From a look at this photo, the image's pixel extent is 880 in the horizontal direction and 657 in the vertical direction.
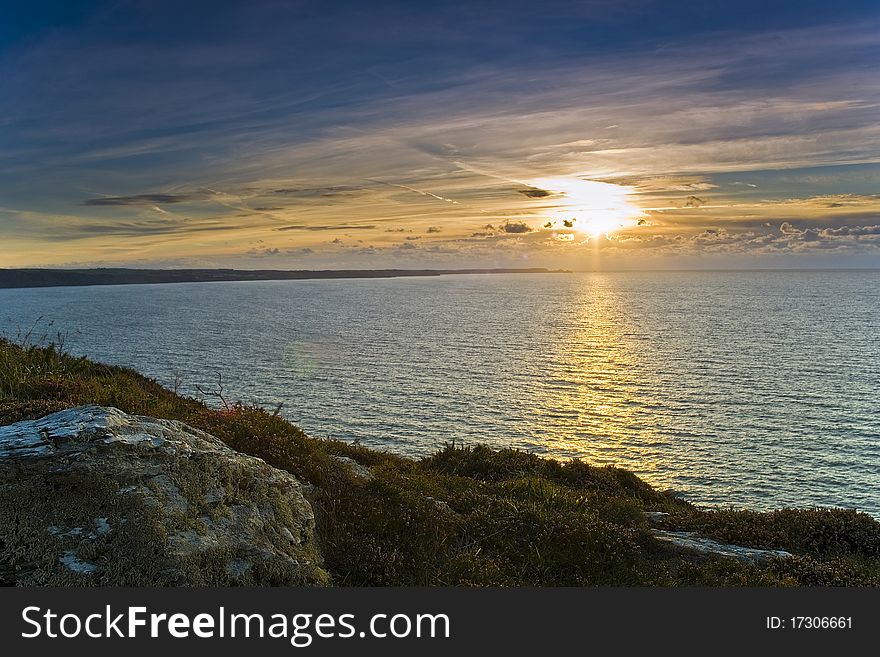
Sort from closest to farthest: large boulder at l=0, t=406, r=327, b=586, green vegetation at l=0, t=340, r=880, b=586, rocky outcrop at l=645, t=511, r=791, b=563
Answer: large boulder at l=0, t=406, r=327, b=586 < green vegetation at l=0, t=340, r=880, b=586 < rocky outcrop at l=645, t=511, r=791, b=563

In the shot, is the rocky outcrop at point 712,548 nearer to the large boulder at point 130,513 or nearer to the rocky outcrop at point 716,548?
the rocky outcrop at point 716,548

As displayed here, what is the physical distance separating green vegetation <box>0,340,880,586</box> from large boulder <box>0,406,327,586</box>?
4.69 ft

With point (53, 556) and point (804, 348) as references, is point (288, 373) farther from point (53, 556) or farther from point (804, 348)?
point (804, 348)

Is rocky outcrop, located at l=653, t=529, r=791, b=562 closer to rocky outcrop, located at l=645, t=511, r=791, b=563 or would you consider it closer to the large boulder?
rocky outcrop, located at l=645, t=511, r=791, b=563

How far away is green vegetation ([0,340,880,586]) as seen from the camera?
10.5 m

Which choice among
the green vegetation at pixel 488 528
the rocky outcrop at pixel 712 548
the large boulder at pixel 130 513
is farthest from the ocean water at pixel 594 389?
the large boulder at pixel 130 513

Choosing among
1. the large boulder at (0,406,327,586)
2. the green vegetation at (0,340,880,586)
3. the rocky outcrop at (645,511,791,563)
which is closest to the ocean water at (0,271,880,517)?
the green vegetation at (0,340,880,586)

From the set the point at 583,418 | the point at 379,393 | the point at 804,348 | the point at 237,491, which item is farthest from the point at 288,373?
the point at 804,348

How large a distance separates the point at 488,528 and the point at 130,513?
6.72m

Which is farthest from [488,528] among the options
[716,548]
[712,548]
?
[716,548]

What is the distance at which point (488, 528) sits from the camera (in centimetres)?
1234

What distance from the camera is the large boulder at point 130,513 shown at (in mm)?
7855

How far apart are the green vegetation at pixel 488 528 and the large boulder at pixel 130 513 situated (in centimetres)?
143

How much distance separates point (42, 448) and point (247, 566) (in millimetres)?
3315
